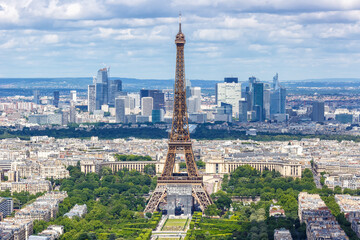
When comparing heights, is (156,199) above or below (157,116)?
below

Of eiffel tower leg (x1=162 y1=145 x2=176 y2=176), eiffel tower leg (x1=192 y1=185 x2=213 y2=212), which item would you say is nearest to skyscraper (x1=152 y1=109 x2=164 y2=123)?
eiffel tower leg (x1=162 y1=145 x2=176 y2=176)

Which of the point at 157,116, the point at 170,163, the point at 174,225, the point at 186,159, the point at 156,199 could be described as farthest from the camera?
the point at 157,116

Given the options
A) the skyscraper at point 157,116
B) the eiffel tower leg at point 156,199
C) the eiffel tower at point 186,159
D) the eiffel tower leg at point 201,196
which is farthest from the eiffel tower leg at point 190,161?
the skyscraper at point 157,116

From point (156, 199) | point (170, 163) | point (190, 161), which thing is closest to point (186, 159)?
point (190, 161)

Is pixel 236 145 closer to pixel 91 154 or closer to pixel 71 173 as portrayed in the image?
pixel 91 154

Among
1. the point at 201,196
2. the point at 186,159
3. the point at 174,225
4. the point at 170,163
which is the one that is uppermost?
the point at 186,159

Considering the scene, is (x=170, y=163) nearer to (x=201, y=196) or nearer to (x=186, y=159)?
(x=186, y=159)
